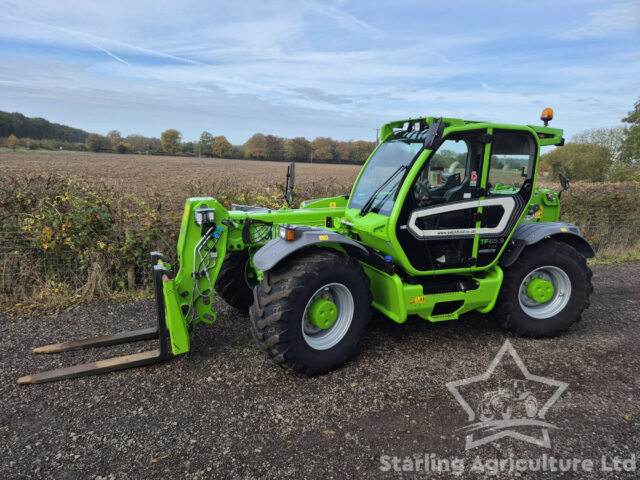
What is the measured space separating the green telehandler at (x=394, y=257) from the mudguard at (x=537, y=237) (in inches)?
0.6

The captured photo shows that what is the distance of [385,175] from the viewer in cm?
438

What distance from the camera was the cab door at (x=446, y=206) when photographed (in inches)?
160

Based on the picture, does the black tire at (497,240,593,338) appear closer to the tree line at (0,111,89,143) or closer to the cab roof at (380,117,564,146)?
the cab roof at (380,117,564,146)

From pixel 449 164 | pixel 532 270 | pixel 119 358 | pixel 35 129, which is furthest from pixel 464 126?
pixel 35 129

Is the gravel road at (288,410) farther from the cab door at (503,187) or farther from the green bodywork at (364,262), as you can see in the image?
the cab door at (503,187)

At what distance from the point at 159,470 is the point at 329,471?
3.67 feet

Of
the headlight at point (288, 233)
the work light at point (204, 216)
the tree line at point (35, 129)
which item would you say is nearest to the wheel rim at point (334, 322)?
the headlight at point (288, 233)

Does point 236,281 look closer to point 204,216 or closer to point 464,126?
point 204,216

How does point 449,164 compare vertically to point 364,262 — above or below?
above

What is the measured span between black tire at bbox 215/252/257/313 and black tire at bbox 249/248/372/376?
127 cm

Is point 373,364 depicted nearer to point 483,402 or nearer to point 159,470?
point 483,402

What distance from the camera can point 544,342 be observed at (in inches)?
184

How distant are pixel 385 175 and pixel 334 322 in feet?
5.39

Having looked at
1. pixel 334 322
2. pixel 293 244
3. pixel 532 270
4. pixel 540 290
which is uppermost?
pixel 293 244
